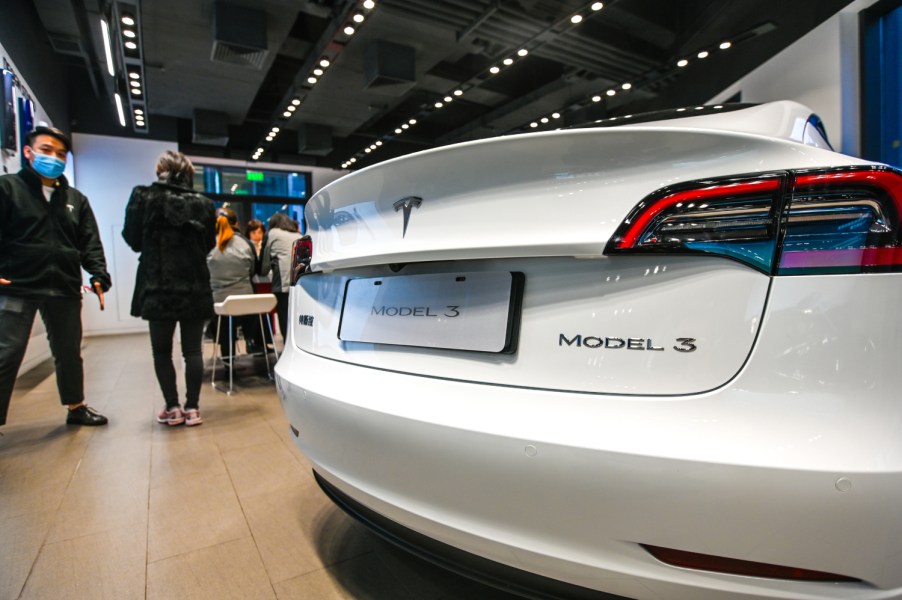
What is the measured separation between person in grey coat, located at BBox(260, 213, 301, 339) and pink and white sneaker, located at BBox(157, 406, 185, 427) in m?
1.10

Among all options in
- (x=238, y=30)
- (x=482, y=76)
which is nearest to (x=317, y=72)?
(x=238, y=30)

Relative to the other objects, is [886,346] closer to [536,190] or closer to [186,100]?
[536,190]

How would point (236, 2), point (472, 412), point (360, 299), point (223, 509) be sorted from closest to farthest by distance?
point (472, 412) → point (360, 299) → point (223, 509) → point (236, 2)

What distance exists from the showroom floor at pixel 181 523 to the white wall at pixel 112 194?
246 inches

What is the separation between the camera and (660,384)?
649 millimetres

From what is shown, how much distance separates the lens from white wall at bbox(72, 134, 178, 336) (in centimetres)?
795

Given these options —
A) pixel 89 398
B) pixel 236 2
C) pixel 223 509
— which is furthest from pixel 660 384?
pixel 236 2

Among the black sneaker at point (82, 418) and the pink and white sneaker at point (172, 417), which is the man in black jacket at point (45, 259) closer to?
the black sneaker at point (82, 418)

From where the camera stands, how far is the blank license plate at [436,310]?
80 centimetres

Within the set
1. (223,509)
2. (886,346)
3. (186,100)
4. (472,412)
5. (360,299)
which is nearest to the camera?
(886,346)

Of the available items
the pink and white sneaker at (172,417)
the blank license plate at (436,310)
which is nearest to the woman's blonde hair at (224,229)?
the pink and white sneaker at (172,417)

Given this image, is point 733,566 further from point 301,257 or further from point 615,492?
point 301,257

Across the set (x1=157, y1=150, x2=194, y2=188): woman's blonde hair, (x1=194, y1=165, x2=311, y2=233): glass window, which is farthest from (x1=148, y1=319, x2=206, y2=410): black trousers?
(x1=194, y1=165, x2=311, y2=233): glass window

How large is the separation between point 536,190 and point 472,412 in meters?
0.38
